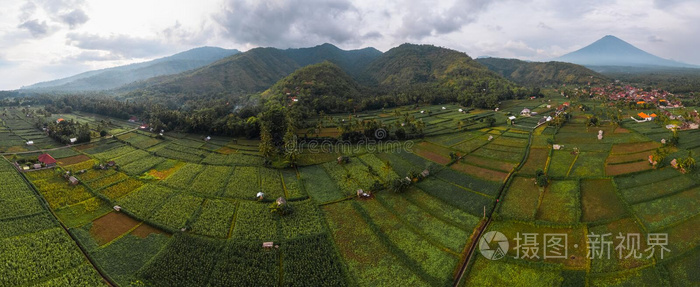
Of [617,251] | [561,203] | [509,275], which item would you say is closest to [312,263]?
[509,275]

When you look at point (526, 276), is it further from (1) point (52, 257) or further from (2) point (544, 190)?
(1) point (52, 257)

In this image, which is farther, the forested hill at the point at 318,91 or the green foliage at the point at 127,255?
the forested hill at the point at 318,91

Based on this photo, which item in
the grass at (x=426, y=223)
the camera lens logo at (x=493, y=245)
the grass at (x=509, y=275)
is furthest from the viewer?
the grass at (x=426, y=223)

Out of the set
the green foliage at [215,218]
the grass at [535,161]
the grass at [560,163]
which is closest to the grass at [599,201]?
the grass at [560,163]

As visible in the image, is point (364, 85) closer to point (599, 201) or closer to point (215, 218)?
point (599, 201)

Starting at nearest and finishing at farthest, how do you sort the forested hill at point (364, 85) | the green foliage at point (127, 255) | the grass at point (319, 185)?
1. the green foliage at point (127, 255)
2. the grass at point (319, 185)
3. the forested hill at point (364, 85)

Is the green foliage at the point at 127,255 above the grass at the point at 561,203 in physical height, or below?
below

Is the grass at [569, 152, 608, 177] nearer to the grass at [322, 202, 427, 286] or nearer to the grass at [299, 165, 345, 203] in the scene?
the grass at [322, 202, 427, 286]

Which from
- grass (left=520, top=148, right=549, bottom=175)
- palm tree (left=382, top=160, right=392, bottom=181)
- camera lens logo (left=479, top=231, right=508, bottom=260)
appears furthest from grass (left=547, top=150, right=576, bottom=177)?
palm tree (left=382, top=160, right=392, bottom=181)

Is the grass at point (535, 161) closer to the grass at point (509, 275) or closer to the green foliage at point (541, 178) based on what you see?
the green foliage at point (541, 178)
